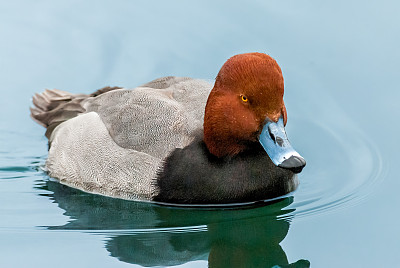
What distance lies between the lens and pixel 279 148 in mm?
6211

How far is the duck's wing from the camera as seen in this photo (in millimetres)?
6867

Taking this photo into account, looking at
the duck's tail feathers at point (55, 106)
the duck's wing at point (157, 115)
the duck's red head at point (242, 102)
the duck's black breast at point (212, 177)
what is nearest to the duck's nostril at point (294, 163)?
the duck's red head at point (242, 102)

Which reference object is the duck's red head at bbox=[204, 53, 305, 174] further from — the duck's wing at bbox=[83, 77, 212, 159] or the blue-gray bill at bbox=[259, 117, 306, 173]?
the duck's wing at bbox=[83, 77, 212, 159]

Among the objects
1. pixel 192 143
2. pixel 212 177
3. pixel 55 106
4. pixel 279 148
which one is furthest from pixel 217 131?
pixel 55 106

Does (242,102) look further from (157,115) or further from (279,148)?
(157,115)

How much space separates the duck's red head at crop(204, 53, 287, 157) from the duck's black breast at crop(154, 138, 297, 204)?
11 centimetres

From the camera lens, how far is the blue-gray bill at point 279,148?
6.08 metres

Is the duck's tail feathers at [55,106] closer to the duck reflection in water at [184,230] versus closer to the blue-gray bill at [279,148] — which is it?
the duck reflection in water at [184,230]

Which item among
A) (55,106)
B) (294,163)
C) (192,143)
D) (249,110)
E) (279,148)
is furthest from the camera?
(55,106)

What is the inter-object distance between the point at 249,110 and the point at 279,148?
16.8 inches

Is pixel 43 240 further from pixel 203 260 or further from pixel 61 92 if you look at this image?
pixel 61 92

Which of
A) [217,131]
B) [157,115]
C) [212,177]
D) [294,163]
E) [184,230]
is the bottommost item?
[184,230]

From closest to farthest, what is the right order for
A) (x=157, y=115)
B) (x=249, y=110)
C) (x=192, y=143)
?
1. (x=249, y=110)
2. (x=192, y=143)
3. (x=157, y=115)

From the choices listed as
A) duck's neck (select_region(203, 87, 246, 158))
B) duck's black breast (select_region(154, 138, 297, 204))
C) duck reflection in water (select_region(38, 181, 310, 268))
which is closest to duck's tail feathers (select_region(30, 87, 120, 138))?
duck reflection in water (select_region(38, 181, 310, 268))
